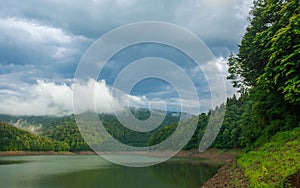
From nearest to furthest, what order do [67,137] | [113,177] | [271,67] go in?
[271,67] → [113,177] → [67,137]

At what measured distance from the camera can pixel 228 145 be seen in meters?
64.6

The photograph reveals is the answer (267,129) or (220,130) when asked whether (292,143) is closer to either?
(267,129)

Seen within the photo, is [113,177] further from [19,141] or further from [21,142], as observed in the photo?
[19,141]

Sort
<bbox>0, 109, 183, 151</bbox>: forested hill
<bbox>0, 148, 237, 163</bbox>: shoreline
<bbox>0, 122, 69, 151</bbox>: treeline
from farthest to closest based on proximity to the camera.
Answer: <bbox>0, 109, 183, 151</bbox>: forested hill < <bbox>0, 122, 69, 151</bbox>: treeline < <bbox>0, 148, 237, 163</bbox>: shoreline

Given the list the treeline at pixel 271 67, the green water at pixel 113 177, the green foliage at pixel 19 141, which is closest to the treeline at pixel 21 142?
the green foliage at pixel 19 141

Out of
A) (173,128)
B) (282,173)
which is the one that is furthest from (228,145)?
(282,173)

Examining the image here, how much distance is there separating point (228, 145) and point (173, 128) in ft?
134

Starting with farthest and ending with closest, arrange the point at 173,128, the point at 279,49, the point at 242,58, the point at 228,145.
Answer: the point at 173,128 < the point at 228,145 < the point at 242,58 < the point at 279,49

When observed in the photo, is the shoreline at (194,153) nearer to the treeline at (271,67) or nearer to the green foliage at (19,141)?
the green foliage at (19,141)

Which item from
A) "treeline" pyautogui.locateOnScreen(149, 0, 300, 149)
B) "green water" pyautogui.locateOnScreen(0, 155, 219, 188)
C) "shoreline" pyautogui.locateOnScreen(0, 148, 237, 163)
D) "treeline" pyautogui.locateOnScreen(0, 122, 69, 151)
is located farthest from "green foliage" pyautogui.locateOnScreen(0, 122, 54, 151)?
"treeline" pyautogui.locateOnScreen(149, 0, 300, 149)

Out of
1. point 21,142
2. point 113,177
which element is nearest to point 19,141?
point 21,142

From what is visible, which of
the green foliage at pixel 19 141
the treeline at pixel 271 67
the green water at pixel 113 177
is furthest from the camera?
the green foliage at pixel 19 141

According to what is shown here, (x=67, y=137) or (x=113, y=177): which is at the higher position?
(x=67, y=137)

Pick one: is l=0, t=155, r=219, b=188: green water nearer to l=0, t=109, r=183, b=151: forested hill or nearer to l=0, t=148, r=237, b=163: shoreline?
l=0, t=148, r=237, b=163: shoreline
